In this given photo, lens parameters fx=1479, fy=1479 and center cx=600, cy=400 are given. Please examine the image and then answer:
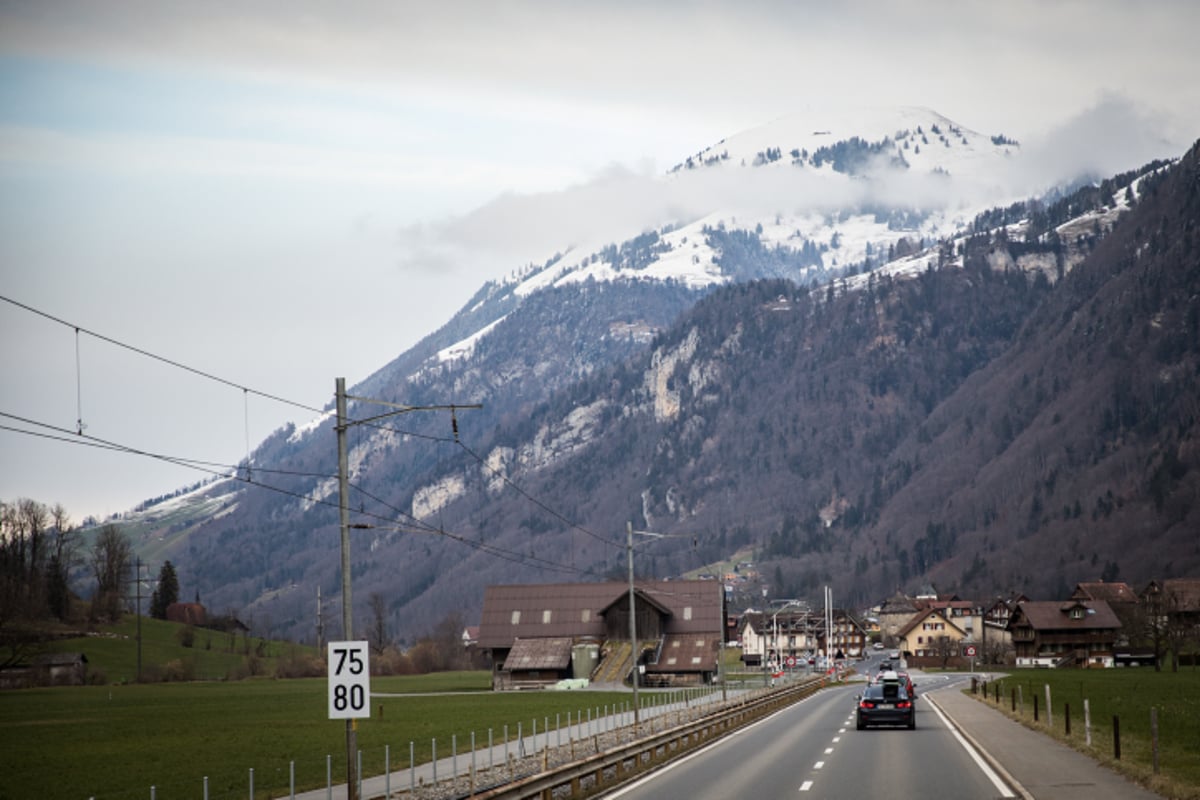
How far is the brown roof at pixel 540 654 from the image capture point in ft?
450

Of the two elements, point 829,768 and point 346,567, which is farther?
point 829,768

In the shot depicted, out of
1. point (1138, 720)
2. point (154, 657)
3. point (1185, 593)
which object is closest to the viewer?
point (1138, 720)

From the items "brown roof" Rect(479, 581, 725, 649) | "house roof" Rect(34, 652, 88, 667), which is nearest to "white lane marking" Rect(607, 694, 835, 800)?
"brown roof" Rect(479, 581, 725, 649)

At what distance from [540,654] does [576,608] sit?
272 inches

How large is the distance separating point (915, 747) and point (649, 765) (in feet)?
34.7

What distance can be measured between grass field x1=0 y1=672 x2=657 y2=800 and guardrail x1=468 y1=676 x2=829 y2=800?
30.1 ft

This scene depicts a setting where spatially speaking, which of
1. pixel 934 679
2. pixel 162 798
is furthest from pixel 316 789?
pixel 934 679

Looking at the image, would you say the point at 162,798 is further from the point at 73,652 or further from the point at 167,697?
the point at 73,652

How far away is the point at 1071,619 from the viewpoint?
630 feet

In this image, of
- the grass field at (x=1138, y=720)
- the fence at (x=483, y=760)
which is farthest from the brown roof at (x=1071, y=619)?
the fence at (x=483, y=760)

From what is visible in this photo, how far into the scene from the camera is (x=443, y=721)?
81062mm

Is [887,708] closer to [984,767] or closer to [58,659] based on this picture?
[984,767]

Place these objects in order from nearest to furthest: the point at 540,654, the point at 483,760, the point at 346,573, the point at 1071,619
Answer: the point at 346,573
the point at 483,760
the point at 540,654
the point at 1071,619

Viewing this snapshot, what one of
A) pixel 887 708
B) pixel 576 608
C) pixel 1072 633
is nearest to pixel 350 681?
pixel 887 708
